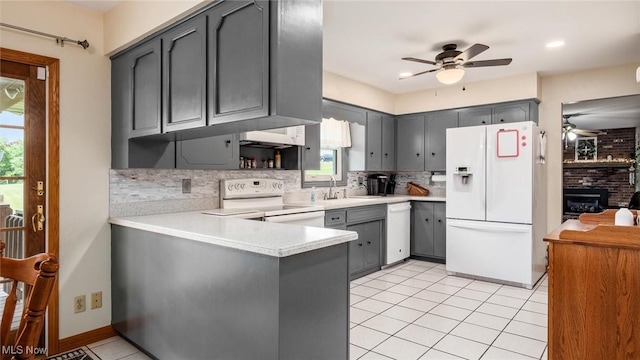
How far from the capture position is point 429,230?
16.9ft

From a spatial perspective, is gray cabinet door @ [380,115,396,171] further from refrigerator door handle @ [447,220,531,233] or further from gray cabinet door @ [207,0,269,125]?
gray cabinet door @ [207,0,269,125]

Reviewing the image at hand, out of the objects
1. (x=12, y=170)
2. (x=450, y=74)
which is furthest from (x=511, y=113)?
(x=12, y=170)

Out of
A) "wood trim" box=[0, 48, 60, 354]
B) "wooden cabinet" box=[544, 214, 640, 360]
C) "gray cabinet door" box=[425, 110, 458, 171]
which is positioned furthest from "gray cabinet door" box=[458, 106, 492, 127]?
"wood trim" box=[0, 48, 60, 354]

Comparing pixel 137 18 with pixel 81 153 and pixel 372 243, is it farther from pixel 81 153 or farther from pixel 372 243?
pixel 372 243

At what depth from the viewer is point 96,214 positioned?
275 cm

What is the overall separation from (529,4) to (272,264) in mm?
2721

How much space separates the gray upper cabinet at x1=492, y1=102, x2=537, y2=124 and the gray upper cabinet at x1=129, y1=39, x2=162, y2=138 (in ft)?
13.6

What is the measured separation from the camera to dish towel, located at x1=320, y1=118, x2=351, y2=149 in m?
4.71

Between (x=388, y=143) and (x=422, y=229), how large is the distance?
4.56 feet

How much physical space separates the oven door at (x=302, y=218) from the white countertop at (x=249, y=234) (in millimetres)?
768

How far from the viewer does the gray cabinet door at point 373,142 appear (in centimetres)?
521

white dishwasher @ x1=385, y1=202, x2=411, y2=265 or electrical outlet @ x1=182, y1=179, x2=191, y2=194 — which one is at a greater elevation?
electrical outlet @ x1=182, y1=179, x2=191, y2=194

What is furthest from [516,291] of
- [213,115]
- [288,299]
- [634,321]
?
[213,115]

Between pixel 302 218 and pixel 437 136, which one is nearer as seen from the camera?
pixel 302 218
